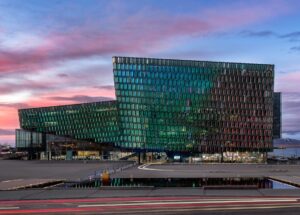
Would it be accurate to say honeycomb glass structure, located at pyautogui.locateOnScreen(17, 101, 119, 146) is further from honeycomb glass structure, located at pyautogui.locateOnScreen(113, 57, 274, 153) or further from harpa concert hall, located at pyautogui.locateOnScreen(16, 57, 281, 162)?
honeycomb glass structure, located at pyautogui.locateOnScreen(113, 57, 274, 153)

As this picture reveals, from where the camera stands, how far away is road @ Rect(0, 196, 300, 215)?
66.4 feet

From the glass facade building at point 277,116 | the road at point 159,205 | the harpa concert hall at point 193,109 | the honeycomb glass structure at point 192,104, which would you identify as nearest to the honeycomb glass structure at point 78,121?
the harpa concert hall at point 193,109

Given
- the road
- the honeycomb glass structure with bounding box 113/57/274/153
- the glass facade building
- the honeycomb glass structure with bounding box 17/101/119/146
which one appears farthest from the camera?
the glass facade building

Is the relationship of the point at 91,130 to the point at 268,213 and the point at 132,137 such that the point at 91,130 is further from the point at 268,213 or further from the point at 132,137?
the point at 268,213

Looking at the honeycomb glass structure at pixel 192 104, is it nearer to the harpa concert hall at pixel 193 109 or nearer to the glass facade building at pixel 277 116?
the harpa concert hall at pixel 193 109

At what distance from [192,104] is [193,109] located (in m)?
1.46

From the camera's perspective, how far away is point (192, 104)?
144125mm

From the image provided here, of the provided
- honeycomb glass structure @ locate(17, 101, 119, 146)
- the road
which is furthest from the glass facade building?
the road

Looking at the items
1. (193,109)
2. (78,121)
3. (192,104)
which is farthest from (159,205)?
(78,121)

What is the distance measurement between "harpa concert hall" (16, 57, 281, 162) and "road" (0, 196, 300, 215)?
387 feet

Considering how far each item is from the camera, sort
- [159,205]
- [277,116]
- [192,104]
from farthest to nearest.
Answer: [277,116] < [192,104] < [159,205]

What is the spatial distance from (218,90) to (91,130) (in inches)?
1603

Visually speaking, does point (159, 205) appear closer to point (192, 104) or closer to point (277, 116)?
point (192, 104)

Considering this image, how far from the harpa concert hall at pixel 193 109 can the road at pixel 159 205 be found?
118 m
